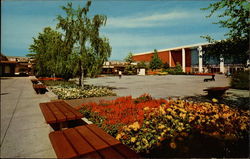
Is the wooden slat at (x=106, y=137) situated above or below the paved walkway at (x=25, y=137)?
above

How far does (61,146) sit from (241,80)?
1615 centimetres

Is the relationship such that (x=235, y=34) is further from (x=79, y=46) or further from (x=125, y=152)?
(x=79, y=46)

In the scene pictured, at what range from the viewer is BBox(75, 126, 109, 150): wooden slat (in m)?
2.38

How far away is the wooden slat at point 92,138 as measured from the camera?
2.38 meters

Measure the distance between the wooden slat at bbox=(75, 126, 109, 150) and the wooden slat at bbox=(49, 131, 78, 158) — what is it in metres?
0.30

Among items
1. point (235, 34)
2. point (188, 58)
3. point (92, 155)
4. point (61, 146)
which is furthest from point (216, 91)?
point (188, 58)

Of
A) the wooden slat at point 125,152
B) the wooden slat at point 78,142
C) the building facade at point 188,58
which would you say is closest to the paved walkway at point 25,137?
the wooden slat at point 78,142

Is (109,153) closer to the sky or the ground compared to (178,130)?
closer to the sky

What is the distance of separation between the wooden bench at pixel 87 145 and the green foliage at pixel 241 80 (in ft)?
49.8

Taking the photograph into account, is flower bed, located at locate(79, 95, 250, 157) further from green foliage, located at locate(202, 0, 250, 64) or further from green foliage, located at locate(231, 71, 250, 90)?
green foliage, located at locate(231, 71, 250, 90)

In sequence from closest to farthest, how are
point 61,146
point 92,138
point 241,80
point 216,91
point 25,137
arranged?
point 61,146
point 92,138
point 25,137
point 216,91
point 241,80

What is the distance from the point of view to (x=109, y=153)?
7.13 ft

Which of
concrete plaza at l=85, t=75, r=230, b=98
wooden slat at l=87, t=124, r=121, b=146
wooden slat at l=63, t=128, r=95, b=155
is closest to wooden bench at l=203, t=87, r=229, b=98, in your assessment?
concrete plaza at l=85, t=75, r=230, b=98

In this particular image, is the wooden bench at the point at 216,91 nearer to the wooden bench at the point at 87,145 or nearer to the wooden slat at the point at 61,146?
the wooden bench at the point at 87,145
